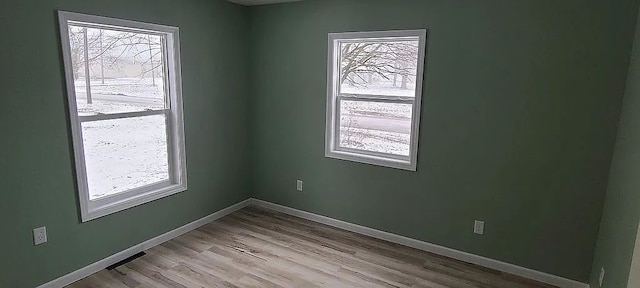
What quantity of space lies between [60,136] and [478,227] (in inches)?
130

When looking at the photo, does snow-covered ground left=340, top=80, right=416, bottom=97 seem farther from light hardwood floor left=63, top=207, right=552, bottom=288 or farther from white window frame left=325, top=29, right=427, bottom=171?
light hardwood floor left=63, top=207, right=552, bottom=288

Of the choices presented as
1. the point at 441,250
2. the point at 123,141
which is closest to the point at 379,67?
the point at 441,250

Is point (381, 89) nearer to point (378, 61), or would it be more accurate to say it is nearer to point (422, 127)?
point (378, 61)

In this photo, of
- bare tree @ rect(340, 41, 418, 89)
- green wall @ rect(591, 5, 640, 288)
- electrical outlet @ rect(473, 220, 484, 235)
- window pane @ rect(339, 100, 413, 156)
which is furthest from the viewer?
window pane @ rect(339, 100, 413, 156)

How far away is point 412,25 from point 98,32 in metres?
2.51

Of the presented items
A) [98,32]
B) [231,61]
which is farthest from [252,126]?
[98,32]

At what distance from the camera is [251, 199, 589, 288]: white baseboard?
2877 mm

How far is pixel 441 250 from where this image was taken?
3326 mm

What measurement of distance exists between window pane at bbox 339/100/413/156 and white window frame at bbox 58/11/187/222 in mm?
1598

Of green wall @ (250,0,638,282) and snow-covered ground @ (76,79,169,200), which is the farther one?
snow-covered ground @ (76,79,169,200)

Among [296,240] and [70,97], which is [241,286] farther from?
[70,97]

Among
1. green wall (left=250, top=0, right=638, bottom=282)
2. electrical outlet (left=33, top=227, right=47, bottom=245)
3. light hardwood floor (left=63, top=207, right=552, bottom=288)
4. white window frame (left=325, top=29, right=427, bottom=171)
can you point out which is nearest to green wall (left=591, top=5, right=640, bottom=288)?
green wall (left=250, top=0, right=638, bottom=282)

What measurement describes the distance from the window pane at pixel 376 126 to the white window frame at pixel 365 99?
5 cm

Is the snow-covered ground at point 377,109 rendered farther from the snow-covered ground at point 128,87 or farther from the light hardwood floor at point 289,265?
the snow-covered ground at point 128,87
